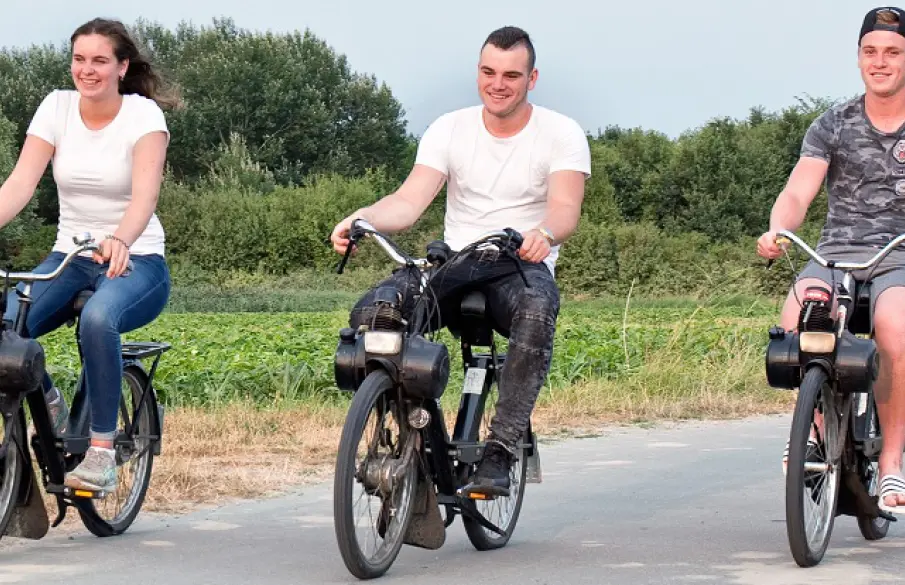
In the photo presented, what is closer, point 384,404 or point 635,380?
point 384,404

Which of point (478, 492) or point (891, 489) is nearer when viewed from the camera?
point (478, 492)

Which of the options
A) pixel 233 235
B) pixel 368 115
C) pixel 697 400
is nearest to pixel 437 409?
pixel 697 400

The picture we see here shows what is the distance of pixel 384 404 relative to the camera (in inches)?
219

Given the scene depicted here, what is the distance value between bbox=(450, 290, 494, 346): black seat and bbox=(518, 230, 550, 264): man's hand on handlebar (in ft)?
1.21

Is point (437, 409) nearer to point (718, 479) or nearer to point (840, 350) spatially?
point (840, 350)

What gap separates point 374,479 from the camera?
5520mm

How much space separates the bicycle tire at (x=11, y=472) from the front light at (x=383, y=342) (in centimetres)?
138

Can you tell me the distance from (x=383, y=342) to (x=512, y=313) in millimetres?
781

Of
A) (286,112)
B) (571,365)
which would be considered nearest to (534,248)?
(571,365)

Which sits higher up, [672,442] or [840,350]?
[840,350]

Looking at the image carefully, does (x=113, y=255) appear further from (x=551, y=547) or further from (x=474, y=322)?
(x=551, y=547)

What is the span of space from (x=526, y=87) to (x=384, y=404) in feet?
4.88

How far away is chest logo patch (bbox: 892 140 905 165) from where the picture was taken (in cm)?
630

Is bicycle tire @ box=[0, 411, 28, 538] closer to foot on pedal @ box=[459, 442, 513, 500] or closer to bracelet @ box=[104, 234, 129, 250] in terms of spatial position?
bracelet @ box=[104, 234, 129, 250]
